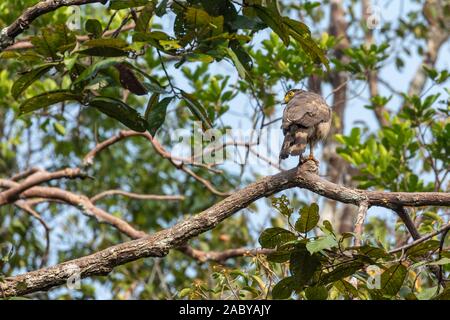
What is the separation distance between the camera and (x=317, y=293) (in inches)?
151

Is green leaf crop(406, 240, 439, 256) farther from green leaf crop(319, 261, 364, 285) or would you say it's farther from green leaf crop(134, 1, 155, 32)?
green leaf crop(134, 1, 155, 32)

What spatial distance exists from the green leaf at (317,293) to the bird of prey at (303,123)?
1330mm

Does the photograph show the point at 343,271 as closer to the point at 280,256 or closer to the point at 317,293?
the point at 317,293

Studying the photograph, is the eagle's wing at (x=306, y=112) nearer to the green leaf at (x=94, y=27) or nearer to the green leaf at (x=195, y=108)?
the green leaf at (x=195, y=108)

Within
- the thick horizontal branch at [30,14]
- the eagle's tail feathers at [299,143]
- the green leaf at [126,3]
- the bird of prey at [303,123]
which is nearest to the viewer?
the green leaf at [126,3]

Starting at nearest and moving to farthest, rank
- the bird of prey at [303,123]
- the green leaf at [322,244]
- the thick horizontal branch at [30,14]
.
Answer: the green leaf at [322,244], the thick horizontal branch at [30,14], the bird of prey at [303,123]

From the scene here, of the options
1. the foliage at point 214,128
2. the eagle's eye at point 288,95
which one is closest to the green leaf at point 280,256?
the foliage at point 214,128

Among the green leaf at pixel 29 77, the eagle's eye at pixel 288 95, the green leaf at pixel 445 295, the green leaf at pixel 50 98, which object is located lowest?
the green leaf at pixel 445 295

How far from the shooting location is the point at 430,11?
11703mm

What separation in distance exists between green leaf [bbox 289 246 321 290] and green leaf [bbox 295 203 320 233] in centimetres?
13

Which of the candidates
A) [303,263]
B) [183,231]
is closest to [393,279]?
[303,263]

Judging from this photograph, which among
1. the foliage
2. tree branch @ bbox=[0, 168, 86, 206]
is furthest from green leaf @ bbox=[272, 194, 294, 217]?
tree branch @ bbox=[0, 168, 86, 206]

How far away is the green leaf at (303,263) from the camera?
3.73 meters
